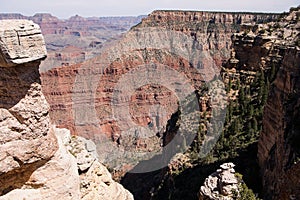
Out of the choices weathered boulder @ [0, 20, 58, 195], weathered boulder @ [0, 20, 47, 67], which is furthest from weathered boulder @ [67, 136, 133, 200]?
weathered boulder @ [0, 20, 47, 67]

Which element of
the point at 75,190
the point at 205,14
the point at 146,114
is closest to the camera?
the point at 75,190

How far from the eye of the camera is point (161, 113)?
103062 mm

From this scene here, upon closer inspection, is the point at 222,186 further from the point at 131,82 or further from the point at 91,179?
the point at 131,82

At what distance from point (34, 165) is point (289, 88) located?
65.2 feet

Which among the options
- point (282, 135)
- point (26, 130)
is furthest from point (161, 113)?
point (26, 130)

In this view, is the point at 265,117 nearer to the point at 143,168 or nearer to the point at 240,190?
the point at 240,190

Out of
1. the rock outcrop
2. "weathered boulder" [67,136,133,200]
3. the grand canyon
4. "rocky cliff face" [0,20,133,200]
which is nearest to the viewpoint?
"rocky cliff face" [0,20,133,200]

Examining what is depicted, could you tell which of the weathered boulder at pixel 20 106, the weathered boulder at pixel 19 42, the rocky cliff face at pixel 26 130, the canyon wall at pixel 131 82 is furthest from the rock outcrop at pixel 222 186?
the canyon wall at pixel 131 82

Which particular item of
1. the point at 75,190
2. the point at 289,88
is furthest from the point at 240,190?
the point at 75,190

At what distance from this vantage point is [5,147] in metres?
9.26

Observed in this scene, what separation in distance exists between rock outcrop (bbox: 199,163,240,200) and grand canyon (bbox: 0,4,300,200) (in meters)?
0.07

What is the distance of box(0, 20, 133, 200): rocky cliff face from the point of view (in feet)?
29.2

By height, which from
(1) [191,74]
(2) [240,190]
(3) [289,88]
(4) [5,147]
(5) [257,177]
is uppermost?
(4) [5,147]

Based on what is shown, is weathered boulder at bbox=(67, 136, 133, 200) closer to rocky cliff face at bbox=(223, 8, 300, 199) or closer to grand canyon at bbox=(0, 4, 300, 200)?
grand canyon at bbox=(0, 4, 300, 200)
